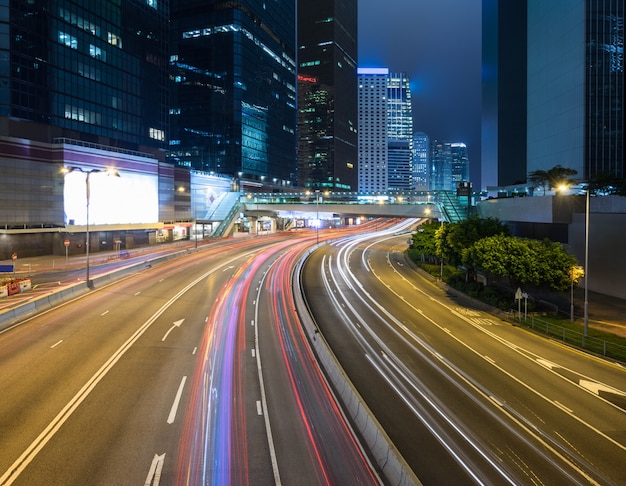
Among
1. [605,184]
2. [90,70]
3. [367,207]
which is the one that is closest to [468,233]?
[605,184]

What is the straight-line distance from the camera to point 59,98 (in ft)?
226

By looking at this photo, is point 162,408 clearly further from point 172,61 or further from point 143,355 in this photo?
point 172,61

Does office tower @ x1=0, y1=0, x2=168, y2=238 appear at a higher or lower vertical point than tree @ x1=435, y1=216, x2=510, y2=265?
higher

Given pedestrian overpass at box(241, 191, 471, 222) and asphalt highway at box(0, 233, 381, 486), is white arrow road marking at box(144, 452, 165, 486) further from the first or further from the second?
pedestrian overpass at box(241, 191, 471, 222)

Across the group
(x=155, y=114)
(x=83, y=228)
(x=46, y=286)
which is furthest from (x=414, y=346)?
(x=155, y=114)

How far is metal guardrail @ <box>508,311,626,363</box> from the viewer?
24.6 m

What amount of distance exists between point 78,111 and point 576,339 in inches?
3013

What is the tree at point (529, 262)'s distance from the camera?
32.5m

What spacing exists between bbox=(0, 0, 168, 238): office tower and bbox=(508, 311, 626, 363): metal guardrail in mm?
62790

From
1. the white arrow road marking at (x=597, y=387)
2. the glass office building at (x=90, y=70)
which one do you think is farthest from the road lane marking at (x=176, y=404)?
the glass office building at (x=90, y=70)

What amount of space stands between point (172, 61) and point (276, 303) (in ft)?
471

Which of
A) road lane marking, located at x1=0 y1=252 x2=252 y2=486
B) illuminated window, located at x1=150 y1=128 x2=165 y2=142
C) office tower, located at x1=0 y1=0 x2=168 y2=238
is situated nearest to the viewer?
road lane marking, located at x1=0 y1=252 x2=252 y2=486

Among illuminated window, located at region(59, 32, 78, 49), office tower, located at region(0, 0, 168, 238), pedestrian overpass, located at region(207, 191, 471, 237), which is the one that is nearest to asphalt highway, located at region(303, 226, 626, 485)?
pedestrian overpass, located at region(207, 191, 471, 237)

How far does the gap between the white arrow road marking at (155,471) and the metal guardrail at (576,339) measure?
23961mm
